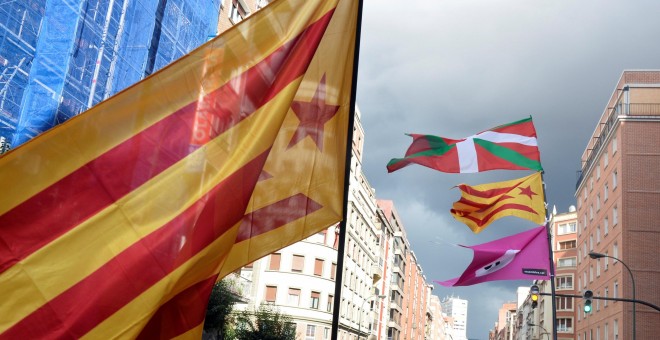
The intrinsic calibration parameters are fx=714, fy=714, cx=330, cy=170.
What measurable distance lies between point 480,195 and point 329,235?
42484mm

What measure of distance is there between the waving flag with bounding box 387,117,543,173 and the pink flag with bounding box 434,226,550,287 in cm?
150

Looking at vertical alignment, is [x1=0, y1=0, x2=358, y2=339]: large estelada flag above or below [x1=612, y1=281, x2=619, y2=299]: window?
below

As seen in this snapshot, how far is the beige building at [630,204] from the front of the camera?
41.6 metres

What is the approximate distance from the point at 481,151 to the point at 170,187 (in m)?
9.36

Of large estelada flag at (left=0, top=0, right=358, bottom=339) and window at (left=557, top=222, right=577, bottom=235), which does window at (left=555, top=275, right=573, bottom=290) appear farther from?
large estelada flag at (left=0, top=0, right=358, bottom=339)

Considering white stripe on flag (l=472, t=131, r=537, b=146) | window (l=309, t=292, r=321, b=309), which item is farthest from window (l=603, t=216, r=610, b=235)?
white stripe on flag (l=472, t=131, r=537, b=146)

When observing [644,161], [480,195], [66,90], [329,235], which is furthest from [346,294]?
[480,195]

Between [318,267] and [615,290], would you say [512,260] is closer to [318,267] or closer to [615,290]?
[615,290]

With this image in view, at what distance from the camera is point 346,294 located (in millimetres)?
62844

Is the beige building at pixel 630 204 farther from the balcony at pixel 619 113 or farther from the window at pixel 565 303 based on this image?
Answer: the window at pixel 565 303

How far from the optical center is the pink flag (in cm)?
1367

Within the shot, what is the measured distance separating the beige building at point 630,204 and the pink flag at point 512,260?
100 ft

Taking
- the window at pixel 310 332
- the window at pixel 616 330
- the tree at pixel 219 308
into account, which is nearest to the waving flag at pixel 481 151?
the tree at pixel 219 308

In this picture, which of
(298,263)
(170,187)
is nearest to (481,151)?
(170,187)
